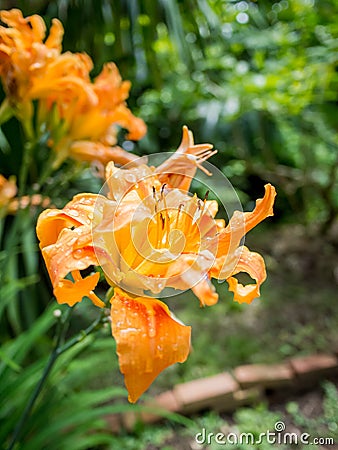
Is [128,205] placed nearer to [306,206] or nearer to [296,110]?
[296,110]

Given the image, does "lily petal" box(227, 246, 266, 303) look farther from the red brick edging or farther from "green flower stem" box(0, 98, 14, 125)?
the red brick edging

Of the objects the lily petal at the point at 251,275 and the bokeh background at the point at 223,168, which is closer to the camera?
the lily petal at the point at 251,275

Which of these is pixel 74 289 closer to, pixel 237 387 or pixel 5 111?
pixel 5 111

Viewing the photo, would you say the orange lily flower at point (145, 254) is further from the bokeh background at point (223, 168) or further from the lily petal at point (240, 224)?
the bokeh background at point (223, 168)

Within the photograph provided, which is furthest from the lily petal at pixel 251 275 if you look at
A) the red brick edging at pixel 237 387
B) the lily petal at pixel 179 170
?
the red brick edging at pixel 237 387

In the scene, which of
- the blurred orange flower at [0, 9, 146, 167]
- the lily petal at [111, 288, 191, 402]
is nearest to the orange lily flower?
the lily petal at [111, 288, 191, 402]

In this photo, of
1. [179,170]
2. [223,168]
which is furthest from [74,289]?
[223,168]
